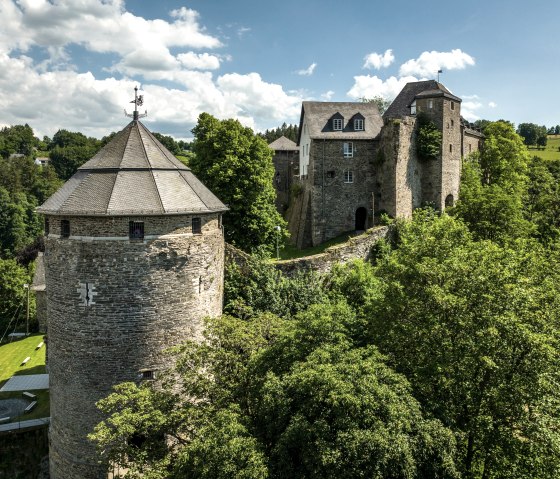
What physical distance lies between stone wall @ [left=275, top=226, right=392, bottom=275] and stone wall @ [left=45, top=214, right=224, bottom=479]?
289 inches

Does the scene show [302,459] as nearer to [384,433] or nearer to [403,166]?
[384,433]

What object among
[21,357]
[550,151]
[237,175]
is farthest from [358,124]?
[550,151]

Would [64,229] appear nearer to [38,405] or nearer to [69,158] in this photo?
[38,405]

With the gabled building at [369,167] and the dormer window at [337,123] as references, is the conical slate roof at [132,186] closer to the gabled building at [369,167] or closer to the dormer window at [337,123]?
the gabled building at [369,167]

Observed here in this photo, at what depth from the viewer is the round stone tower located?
16.2m

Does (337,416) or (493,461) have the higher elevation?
(337,416)

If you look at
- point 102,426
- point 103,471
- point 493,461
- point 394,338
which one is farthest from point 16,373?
point 493,461

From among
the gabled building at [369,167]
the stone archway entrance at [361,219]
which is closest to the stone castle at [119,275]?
the gabled building at [369,167]

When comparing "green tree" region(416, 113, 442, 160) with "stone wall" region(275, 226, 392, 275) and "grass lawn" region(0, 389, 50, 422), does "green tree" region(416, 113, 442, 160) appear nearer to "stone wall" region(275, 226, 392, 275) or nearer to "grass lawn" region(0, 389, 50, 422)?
"stone wall" region(275, 226, 392, 275)

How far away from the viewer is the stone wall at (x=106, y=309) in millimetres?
16203

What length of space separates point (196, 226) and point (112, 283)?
3761 mm

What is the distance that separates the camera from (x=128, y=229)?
16.1m

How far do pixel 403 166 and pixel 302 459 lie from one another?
91.3 ft

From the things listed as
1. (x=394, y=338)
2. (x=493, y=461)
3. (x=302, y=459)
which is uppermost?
(x=394, y=338)
